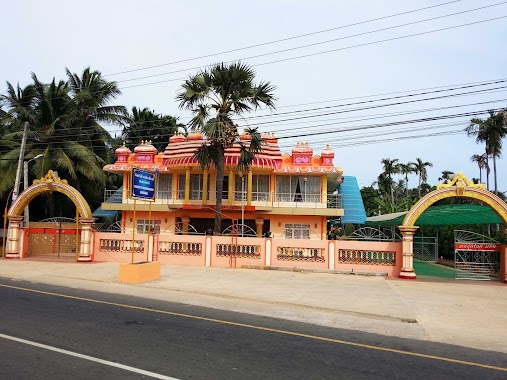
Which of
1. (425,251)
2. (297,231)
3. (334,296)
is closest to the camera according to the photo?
(334,296)

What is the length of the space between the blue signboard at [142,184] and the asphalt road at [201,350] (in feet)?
21.2

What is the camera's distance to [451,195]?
18.5 m

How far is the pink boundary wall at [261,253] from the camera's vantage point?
19.4 metres

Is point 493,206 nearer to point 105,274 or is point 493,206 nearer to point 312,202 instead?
point 312,202

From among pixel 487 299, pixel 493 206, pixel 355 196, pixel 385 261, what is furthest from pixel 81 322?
pixel 355 196

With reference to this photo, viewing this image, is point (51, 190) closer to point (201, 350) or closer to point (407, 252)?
point (407, 252)

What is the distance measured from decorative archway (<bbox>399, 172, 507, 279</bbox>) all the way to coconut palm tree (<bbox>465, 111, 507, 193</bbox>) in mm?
23338

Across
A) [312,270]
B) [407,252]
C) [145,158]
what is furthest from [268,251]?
[145,158]

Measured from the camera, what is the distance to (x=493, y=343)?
8305 mm

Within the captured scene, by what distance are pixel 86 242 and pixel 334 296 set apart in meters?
13.9

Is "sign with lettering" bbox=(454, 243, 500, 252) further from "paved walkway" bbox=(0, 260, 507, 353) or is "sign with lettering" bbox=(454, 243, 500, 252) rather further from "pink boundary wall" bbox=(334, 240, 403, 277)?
"pink boundary wall" bbox=(334, 240, 403, 277)

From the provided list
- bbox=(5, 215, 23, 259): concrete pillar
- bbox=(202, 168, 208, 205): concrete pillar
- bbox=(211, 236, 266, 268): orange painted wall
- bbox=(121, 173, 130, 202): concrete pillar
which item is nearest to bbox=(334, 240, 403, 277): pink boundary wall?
bbox=(211, 236, 266, 268): orange painted wall

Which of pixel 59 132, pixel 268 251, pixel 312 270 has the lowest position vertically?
pixel 312 270

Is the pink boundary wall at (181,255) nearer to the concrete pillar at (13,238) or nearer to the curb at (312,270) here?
the curb at (312,270)
